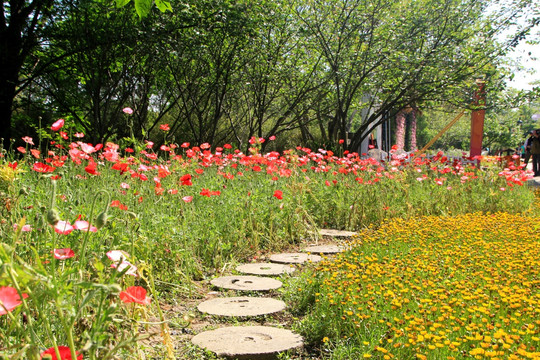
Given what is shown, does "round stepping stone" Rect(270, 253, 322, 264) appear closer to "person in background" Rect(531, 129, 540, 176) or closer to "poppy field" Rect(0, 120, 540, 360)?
"poppy field" Rect(0, 120, 540, 360)

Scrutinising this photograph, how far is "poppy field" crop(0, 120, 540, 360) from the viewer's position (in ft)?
4.50

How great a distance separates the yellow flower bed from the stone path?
0.95ft

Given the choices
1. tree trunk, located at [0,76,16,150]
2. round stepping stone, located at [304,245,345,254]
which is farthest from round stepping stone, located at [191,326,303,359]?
tree trunk, located at [0,76,16,150]

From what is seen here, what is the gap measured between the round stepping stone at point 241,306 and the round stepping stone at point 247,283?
200 mm

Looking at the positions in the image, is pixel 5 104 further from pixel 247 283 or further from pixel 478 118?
pixel 478 118

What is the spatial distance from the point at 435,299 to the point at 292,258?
1.88m

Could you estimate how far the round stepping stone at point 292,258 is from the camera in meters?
4.28

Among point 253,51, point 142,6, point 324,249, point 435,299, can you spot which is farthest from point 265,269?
point 253,51

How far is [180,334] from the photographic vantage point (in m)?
2.75

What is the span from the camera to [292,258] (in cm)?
443

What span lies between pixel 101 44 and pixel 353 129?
82.0 feet

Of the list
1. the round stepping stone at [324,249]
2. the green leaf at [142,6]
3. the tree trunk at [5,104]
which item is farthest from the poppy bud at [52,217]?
the tree trunk at [5,104]

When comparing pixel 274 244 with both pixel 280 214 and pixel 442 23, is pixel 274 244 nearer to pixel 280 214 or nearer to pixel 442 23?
pixel 280 214

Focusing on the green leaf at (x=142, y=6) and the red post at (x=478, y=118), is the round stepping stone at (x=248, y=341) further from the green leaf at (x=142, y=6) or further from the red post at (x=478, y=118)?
the red post at (x=478, y=118)
